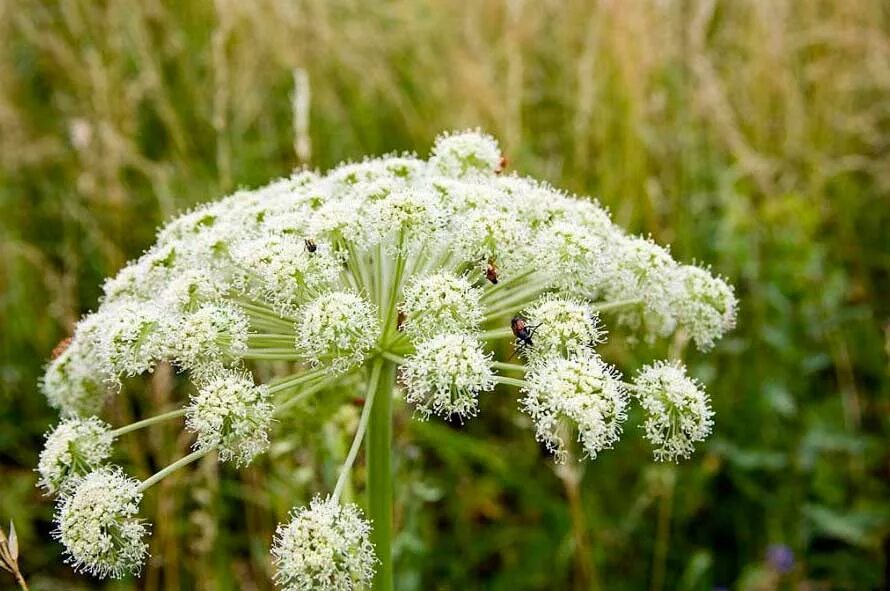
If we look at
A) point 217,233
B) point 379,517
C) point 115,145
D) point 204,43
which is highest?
point 204,43

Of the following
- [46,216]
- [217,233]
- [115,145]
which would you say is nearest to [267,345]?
[217,233]

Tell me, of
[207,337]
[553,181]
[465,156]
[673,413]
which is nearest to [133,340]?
[207,337]

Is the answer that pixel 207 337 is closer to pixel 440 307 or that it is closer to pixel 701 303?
pixel 440 307

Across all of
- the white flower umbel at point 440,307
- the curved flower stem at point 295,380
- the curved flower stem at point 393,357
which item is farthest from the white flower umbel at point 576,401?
the curved flower stem at point 295,380

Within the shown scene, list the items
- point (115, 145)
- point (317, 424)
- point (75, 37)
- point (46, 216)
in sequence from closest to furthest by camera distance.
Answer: point (317, 424), point (115, 145), point (46, 216), point (75, 37)

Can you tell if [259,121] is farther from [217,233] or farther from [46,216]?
[217,233]

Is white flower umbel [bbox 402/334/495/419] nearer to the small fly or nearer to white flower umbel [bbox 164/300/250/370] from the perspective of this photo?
the small fly

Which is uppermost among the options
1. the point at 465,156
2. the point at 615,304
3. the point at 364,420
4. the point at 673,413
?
the point at 465,156
